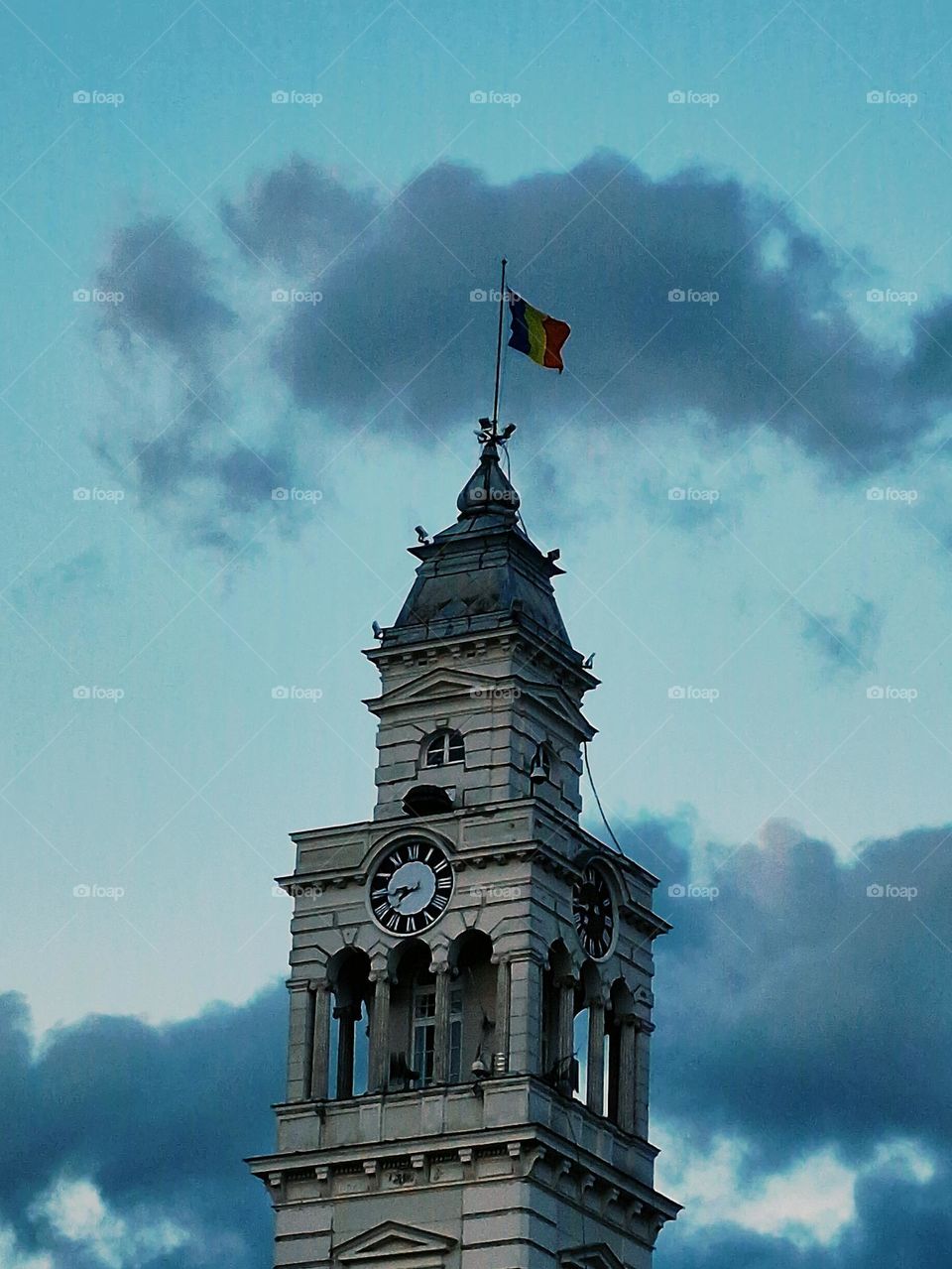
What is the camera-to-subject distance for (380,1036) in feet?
349

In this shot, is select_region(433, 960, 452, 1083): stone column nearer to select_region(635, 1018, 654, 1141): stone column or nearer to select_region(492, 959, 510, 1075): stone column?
select_region(492, 959, 510, 1075): stone column

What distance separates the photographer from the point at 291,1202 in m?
105

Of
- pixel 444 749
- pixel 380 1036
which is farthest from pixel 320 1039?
pixel 444 749

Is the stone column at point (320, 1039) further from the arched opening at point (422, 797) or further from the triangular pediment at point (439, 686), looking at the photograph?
the triangular pediment at point (439, 686)

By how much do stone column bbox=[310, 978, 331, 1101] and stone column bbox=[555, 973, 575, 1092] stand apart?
6.56 metres

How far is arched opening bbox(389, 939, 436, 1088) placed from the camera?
106688 mm

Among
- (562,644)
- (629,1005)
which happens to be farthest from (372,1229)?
(562,644)

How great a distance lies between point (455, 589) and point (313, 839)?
8917 millimetres

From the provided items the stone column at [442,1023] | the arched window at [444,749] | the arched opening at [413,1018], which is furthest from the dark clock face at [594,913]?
the arched window at [444,749]

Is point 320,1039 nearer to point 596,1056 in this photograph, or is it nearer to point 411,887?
point 411,887

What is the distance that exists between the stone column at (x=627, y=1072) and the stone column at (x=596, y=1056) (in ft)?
3.33

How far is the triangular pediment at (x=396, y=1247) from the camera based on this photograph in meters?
103

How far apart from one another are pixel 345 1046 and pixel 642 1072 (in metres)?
8.69

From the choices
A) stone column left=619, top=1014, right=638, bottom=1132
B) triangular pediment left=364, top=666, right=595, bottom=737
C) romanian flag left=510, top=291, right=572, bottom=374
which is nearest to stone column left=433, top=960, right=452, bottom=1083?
stone column left=619, top=1014, right=638, bottom=1132
